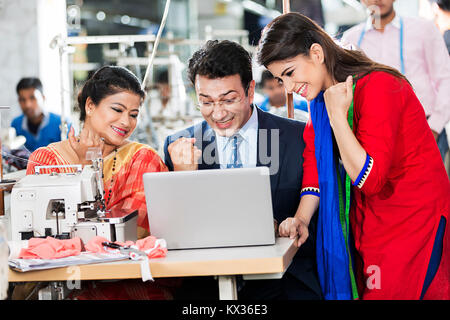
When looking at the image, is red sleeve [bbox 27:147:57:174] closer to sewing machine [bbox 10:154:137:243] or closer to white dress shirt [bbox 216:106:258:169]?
sewing machine [bbox 10:154:137:243]

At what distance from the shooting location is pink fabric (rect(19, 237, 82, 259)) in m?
1.50

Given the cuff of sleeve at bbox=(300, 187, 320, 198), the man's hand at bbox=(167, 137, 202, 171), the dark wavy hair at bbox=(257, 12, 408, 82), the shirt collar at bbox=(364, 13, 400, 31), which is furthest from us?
the shirt collar at bbox=(364, 13, 400, 31)

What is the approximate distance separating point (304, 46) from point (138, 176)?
79 cm

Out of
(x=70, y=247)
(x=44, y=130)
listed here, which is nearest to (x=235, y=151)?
(x=70, y=247)

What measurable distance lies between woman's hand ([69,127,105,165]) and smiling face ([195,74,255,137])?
1.42 feet

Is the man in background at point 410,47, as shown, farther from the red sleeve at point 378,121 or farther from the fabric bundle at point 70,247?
the fabric bundle at point 70,247

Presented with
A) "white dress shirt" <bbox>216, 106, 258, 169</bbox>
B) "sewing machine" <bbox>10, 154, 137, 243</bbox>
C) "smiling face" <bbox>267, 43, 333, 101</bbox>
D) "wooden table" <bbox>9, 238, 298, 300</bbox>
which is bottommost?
"wooden table" <bbox>9, 238, 298, 300</bbox>

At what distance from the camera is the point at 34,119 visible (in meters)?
3.13

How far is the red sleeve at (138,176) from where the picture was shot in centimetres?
201

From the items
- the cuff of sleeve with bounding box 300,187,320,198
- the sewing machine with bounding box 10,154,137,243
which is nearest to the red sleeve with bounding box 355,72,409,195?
the cuff of sleeve with bounding box 300,187,320,198

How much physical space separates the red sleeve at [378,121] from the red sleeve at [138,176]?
804 millimetres

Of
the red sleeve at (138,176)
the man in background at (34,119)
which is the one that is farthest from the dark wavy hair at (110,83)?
the man in background at (34,119)

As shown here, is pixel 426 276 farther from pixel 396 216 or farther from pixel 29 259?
pixel 29 259

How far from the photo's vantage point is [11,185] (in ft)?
5.67
